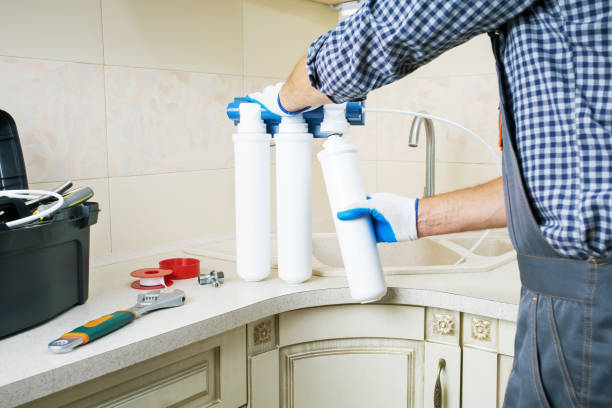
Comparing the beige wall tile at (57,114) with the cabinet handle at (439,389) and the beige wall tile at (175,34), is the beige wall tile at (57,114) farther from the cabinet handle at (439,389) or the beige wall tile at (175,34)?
the cabinet handle at (439,389)

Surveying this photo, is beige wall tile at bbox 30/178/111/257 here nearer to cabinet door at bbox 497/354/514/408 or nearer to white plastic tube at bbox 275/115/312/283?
white plastic tube at bbox 275/115/312/283

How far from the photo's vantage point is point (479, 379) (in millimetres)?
1147

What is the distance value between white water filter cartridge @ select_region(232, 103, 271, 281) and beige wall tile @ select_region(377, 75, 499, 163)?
86cm

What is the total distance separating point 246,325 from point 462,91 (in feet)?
3.59

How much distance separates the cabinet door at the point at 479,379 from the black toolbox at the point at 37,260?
2.46 ft

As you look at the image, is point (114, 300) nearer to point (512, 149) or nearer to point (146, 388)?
point (146, 388)

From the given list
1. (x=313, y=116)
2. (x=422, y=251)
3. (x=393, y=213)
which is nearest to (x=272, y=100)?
(x=313, y=116)

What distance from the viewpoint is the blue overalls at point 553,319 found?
0.69 m

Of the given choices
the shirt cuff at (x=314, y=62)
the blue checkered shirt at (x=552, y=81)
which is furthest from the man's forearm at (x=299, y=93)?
the blue checkered shirt at (x=552, y=81)

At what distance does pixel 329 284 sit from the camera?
1.20 metres

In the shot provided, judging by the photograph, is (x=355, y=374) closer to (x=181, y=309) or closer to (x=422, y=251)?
(x=181, y=309)

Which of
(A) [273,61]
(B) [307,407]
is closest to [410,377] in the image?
(B) [307,407]

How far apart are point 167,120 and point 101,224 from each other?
0.33 metres

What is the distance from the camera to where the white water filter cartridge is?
1157 millimetres
